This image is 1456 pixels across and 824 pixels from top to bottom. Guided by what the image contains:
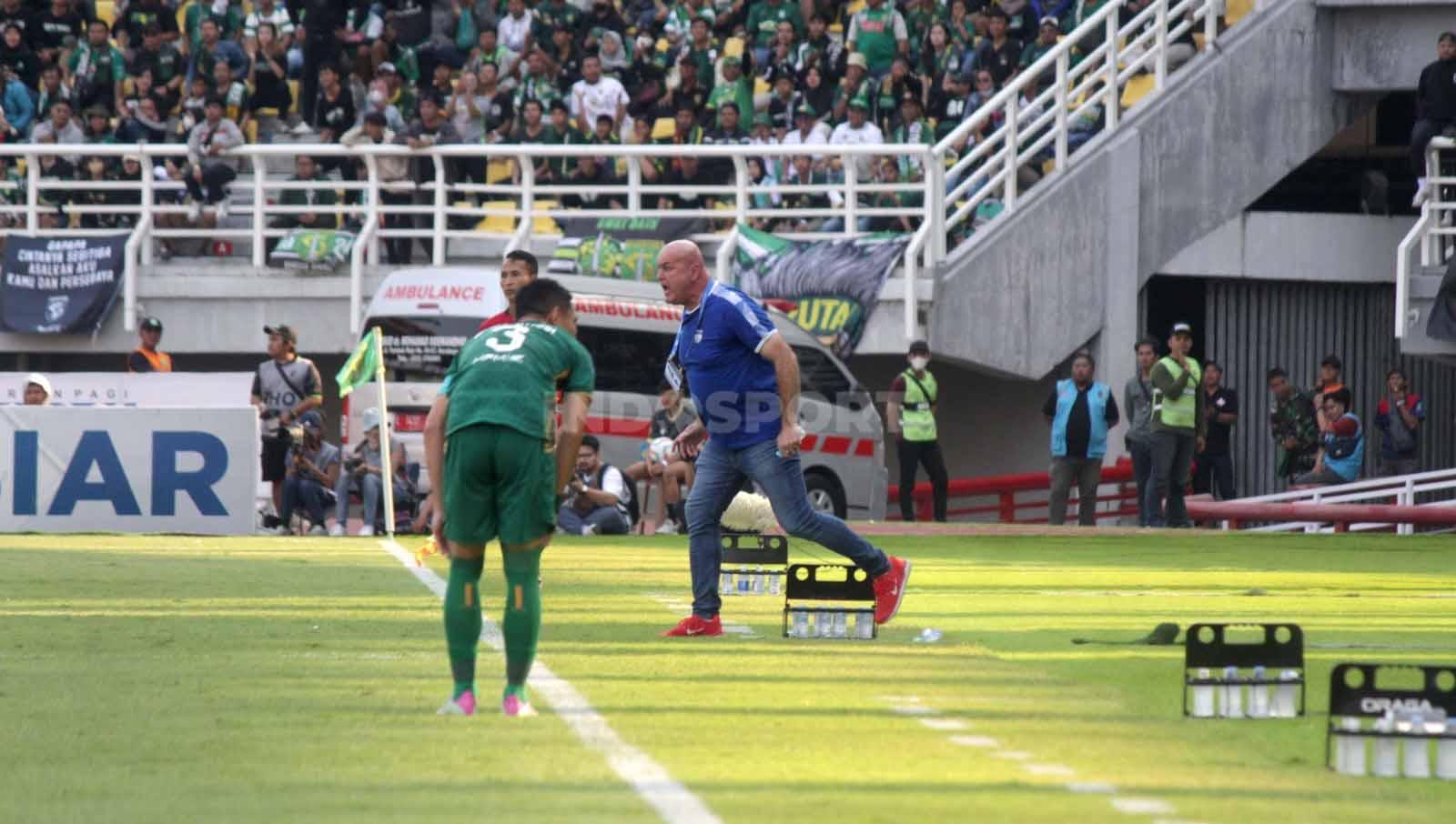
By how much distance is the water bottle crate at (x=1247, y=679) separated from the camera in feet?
28.9

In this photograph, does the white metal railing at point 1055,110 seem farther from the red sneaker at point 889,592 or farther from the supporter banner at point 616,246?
the red sneaker at point 889,592

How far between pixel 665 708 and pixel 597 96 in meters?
21.6

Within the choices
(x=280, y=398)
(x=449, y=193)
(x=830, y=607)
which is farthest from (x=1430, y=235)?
(x=830, y=607)

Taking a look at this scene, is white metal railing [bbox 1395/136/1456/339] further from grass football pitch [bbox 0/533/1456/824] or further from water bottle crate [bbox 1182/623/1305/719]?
water bottle crate [bbox 1182/623/1305/719]

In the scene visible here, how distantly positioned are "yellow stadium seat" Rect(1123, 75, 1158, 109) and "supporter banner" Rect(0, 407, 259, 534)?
12.4 meters

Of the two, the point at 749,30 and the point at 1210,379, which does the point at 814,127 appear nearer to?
the point at 749,30

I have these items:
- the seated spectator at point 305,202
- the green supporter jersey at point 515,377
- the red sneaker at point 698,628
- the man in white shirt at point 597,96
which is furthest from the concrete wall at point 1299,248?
the green supporter jersey at point 515,377

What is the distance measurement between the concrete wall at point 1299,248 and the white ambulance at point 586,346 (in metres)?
6.67

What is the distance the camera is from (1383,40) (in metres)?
29.2

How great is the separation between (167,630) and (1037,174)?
18650 millimetres

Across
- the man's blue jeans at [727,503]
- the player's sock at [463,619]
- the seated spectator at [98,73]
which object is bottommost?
the player's sock at [463,619]

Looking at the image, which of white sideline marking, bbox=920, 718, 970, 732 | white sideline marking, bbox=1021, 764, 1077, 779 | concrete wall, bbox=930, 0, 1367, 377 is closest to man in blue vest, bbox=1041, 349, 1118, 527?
concrete wall, bbox=930, 0, 1367, 377

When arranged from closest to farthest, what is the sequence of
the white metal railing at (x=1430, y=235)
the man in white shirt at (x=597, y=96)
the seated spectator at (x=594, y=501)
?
the seated spectator at (x=594, y=501) → the white metal railing at (x=1430, y=235) → the man in white shirt at (x=597, y=96)

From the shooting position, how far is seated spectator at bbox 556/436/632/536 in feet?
74.4
